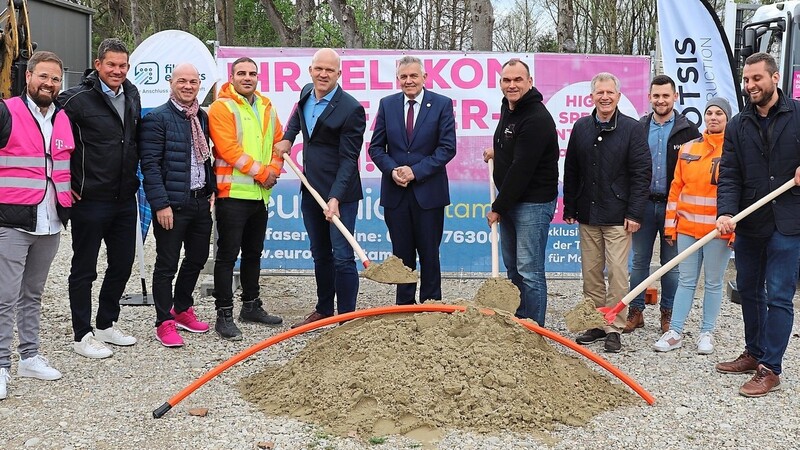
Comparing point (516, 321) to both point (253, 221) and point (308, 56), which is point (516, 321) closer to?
point (253, 221)

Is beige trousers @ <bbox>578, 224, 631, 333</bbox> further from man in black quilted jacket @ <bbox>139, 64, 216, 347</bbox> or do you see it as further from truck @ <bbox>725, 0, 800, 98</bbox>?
truck @ <bbox>725, 0, 800, 98</bbox>

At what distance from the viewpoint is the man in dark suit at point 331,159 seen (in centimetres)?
591

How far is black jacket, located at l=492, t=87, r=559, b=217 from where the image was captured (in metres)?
5.52

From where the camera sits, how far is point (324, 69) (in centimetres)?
588

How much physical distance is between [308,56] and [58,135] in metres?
3.01

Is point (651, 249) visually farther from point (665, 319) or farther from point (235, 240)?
point (235, 240)

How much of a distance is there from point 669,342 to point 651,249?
0.75 m

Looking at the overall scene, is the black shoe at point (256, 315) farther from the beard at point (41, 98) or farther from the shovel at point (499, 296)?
the beard at point (41, 98)

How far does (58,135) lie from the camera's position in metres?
5.01

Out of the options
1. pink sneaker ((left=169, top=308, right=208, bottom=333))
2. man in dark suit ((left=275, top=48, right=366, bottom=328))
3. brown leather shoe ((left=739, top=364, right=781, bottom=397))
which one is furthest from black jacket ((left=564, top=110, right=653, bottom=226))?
pink sneaker ((left=169, top=308, right=208, bottom=333))

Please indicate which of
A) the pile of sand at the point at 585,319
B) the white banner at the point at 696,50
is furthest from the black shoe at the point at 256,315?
the white banner at the point at 696,50

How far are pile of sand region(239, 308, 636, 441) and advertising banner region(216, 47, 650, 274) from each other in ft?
9.59

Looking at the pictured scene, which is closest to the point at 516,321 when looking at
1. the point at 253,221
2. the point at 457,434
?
the point at 457,434

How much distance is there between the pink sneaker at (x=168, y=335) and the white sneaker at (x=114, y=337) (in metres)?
0.21
